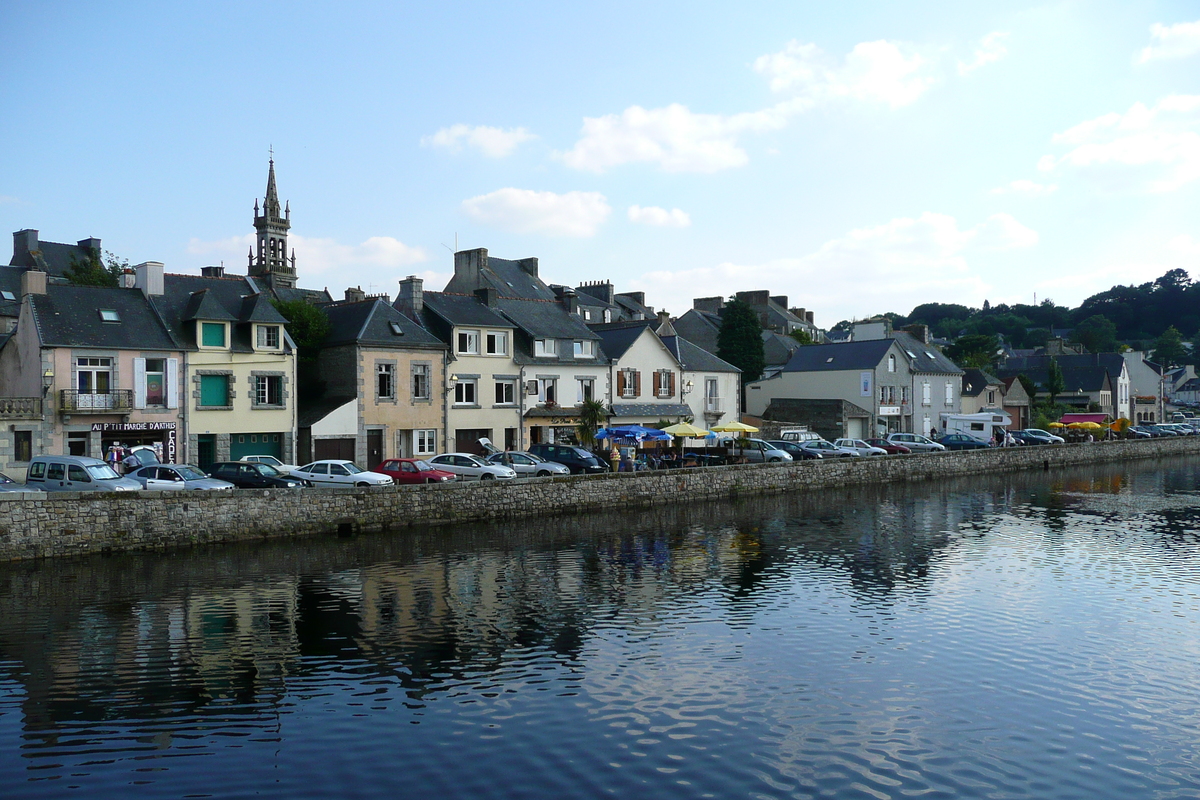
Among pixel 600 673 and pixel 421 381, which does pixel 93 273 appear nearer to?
pixel 421 381

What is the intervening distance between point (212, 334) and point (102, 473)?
1454cm

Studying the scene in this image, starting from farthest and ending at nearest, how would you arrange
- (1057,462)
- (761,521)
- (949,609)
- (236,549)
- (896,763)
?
(1057,462) < (761,521) < (236,549) < (949,609) < (896,763)

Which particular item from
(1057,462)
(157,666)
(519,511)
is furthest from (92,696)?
(1057,462)

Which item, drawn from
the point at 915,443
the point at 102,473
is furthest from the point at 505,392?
the point at 915,443

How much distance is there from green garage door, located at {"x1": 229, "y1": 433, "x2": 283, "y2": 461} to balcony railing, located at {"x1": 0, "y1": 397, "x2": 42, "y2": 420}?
7.86 metres

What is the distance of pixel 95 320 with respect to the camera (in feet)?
130

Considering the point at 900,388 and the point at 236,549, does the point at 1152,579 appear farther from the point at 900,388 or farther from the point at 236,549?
the point at 900,388

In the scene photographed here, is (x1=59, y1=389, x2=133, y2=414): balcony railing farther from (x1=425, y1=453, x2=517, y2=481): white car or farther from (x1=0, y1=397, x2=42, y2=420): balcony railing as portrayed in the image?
(x1=425, y1=453, x2=517, y2=481): white car

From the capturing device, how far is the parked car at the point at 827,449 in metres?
54.4

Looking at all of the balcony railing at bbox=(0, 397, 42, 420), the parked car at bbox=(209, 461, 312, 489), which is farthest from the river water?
the balcony railing at bbox=(0, 397, 42, 420)

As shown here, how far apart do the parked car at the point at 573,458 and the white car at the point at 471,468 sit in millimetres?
3867

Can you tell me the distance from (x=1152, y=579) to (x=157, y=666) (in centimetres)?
2426

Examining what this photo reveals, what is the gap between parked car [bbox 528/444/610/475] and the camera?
43.2 meters

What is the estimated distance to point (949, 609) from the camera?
846 inches
